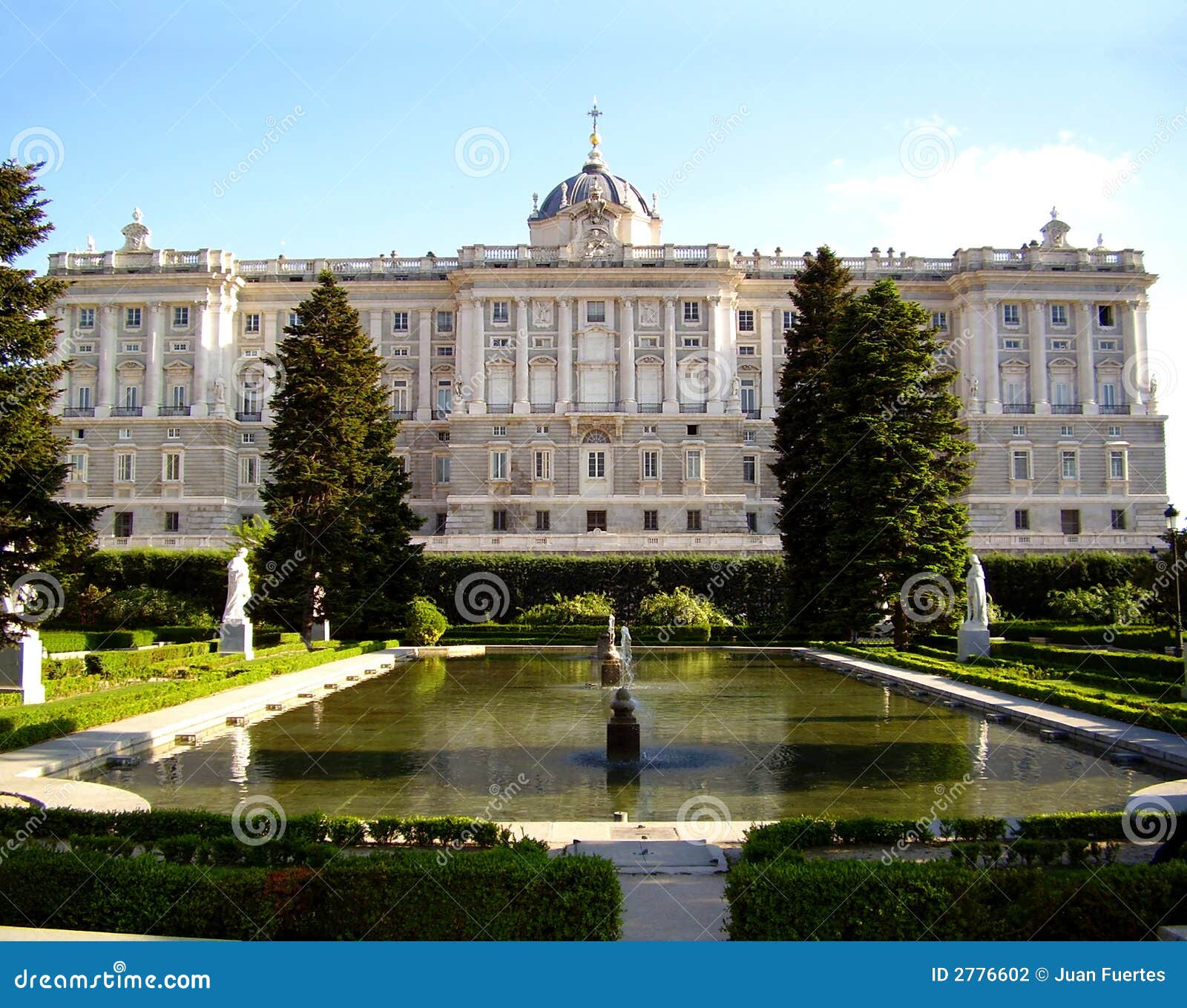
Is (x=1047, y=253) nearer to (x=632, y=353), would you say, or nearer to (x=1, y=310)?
(x=632, y=353)

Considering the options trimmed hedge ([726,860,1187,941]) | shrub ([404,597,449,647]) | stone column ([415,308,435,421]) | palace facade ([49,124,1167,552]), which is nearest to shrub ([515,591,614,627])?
shrub ([404,597,449,647])

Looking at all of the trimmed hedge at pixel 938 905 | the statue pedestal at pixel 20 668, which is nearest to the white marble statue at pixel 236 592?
the statue pedestal at pixel 20 668

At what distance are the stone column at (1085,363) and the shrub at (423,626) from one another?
44.1 metres

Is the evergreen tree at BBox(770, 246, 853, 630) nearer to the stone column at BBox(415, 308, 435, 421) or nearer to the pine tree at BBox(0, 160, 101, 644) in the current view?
the pine tree at BBox(0, 160, 101, 644)

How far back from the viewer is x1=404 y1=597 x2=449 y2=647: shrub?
114ft

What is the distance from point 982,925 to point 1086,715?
12.0 meters

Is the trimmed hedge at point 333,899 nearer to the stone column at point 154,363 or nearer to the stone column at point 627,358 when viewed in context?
the stone column at point 627,358

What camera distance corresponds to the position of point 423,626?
3469cm

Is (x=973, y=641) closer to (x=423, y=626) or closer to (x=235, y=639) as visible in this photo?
(x=423, y=626)

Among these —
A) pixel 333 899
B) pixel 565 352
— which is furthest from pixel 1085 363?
pixel 333 899

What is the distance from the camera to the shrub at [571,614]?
38.0 metres

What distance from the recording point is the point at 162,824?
8.52 meters

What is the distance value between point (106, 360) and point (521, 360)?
2539 centimetres

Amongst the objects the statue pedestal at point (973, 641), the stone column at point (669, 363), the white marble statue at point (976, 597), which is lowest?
the statue pedestal at point (973, 641)
